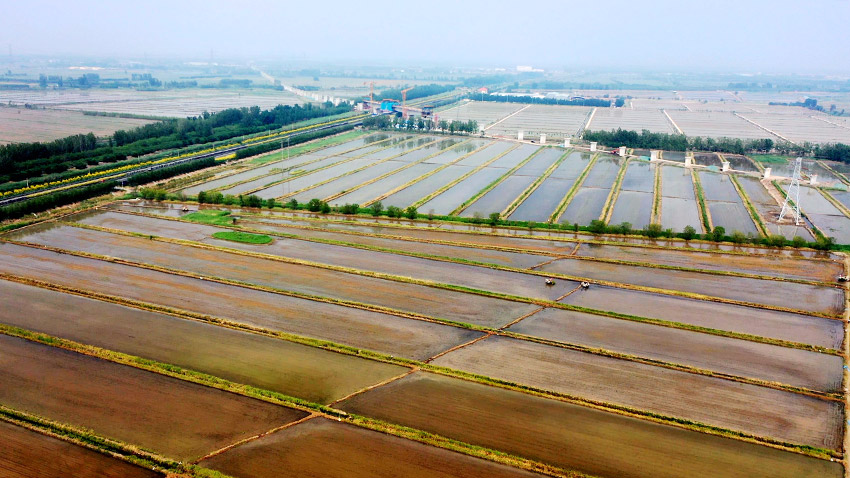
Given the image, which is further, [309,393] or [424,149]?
[424,149]

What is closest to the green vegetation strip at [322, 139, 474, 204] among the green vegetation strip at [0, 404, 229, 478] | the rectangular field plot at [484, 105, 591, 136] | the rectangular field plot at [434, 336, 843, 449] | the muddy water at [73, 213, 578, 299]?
the muddy water at [73, 213, 578, 299]

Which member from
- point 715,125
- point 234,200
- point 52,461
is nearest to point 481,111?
point 715,125

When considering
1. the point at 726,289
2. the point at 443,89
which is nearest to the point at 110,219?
the point at 726,289

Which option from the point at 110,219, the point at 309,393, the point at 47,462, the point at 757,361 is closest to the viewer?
the point at 47,462

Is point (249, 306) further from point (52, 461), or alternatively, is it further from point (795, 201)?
point (795, 201)

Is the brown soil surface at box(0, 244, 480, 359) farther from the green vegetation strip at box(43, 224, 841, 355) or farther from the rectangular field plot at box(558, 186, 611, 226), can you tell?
the rectangular field plot at box(558, 186, 611, 226)

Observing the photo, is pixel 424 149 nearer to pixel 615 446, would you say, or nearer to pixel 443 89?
pixel 615 446
